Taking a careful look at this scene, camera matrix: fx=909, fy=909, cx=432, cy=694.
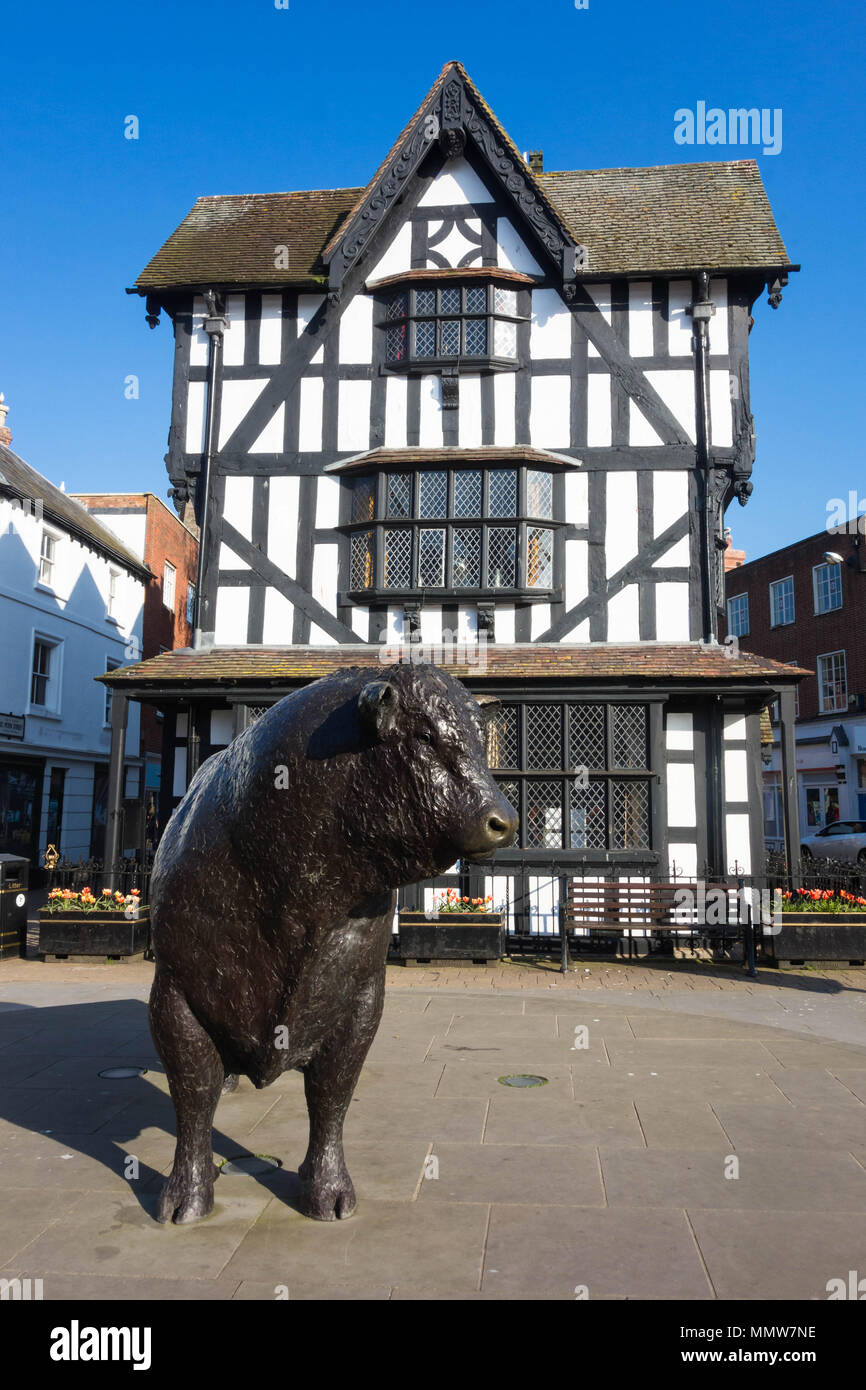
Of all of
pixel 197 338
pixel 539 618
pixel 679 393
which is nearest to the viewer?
pixel 539 618

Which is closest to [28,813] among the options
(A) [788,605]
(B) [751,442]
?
(B) [751,442]

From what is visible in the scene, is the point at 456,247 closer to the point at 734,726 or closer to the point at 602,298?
the point at 602,298

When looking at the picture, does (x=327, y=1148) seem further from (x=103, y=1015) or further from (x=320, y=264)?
(x=320, y=264)

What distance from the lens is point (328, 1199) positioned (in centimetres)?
383

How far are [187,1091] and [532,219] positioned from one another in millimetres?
12712

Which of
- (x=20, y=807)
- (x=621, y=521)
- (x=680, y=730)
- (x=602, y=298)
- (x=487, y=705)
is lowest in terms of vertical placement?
(x=20, y=807)

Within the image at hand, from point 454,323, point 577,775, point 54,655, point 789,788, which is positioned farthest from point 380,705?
point 54,655

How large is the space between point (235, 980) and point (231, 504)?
1083 centimetres

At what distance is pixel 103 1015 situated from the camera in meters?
7.96

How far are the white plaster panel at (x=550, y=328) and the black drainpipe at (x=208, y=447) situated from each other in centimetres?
457

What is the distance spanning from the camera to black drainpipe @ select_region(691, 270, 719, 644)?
12484 millimetres

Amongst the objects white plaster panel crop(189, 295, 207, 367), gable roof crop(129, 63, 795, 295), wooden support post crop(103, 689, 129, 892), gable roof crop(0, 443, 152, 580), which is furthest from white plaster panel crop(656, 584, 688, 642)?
gable roof crop(0, 443, 152, 580)

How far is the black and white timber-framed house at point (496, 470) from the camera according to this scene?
39.9 feet

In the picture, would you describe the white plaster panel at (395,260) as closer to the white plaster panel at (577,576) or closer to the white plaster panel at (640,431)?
the white plaster panel at (640,431)
